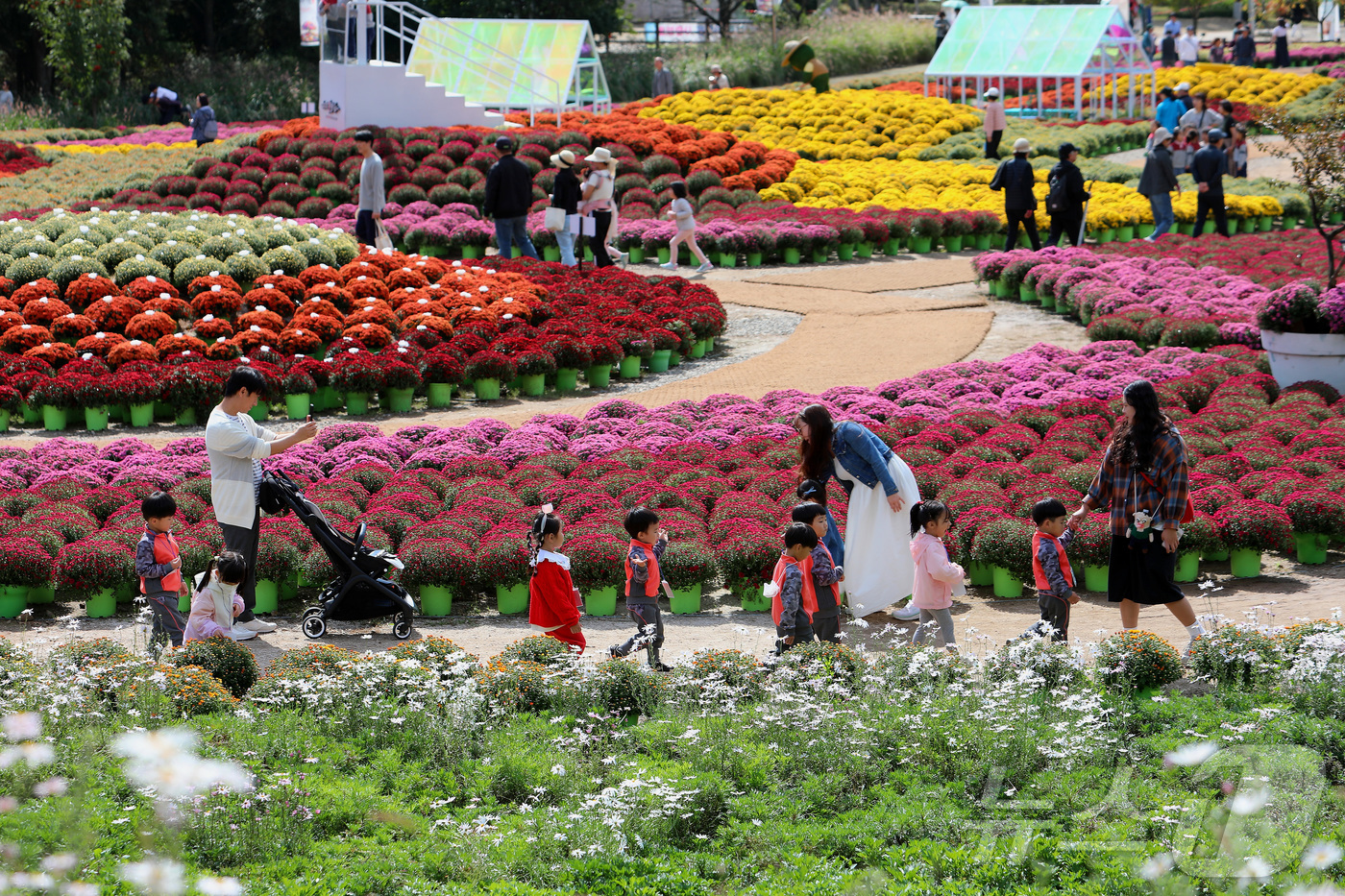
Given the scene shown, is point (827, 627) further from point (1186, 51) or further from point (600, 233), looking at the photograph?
point (1186, 51)

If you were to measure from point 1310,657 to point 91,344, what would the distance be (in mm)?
11369

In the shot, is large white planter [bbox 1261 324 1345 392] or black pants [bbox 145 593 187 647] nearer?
black pants [bbox 145 593 187 647]

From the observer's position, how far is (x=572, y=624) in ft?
22.1

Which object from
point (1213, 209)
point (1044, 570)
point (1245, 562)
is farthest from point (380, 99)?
point (1044, 570)

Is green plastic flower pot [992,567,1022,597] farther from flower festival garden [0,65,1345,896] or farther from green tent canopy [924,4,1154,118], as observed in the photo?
green tent canopy [924,4,1154,118]

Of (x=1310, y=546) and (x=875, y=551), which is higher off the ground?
(x=875, y=551)

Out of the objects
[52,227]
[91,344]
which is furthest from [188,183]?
[91,344]

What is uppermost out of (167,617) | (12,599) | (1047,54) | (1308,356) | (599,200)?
(1047,54)

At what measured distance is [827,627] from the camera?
6.66 metres

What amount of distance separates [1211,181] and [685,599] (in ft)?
52.3

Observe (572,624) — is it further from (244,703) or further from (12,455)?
(12,455)

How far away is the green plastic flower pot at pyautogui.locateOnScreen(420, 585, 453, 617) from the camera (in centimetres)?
792

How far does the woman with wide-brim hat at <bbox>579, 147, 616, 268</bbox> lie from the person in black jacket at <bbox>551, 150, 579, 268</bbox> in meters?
0.16

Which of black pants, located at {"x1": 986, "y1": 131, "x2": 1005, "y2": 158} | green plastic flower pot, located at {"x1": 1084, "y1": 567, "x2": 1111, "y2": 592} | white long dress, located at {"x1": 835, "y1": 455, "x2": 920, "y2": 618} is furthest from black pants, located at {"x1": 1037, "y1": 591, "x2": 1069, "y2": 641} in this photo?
black pants, located at {"x1": 986, "y1": 131, "x2": 1005, "y2": 158}
